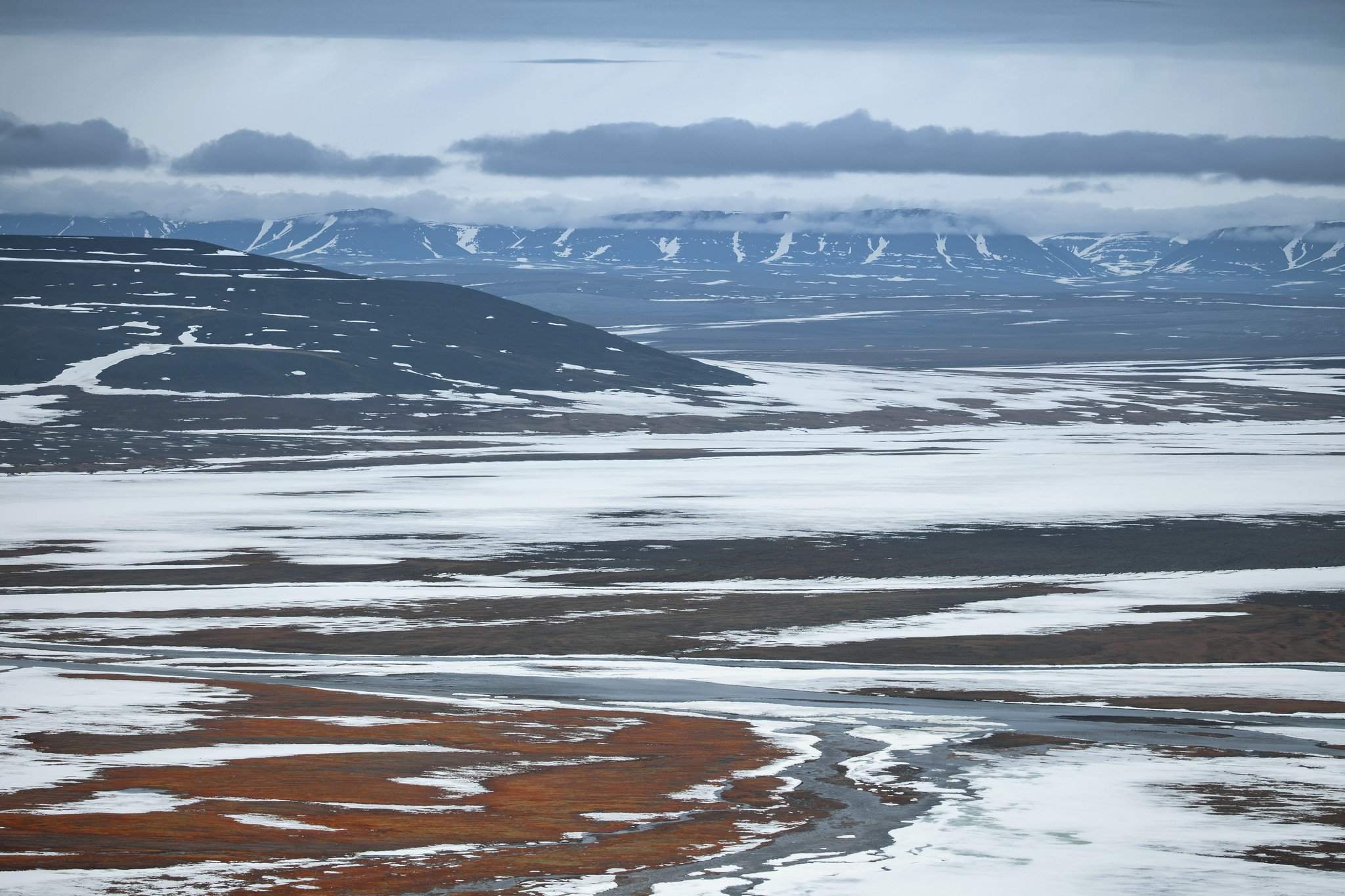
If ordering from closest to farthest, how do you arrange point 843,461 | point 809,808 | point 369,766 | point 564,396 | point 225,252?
point 809,808 → point 369,766 → point 843,461 → point 564,396 → point 225,252

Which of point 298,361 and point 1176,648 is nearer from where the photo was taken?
point 1176,648

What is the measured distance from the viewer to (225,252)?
15288 cm

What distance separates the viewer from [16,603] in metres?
38.0

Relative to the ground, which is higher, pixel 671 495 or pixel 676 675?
pixel 676 675

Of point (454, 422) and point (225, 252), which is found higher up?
point (225, 252)

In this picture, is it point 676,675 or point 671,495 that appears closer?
point 676,675

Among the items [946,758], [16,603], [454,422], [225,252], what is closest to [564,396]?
[454,422]

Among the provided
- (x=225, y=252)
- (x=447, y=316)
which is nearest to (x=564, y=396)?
(x=447, y=316)

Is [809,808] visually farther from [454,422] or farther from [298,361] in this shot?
[298,361]

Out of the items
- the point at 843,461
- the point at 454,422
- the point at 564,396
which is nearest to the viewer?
the point at 843,461

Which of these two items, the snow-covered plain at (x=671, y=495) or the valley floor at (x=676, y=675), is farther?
the snow-covered plain at (x=671, y=495)

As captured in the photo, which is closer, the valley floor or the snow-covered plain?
the valley floor

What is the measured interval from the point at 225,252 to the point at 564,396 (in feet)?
194

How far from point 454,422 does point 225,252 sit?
6701 centimetres
